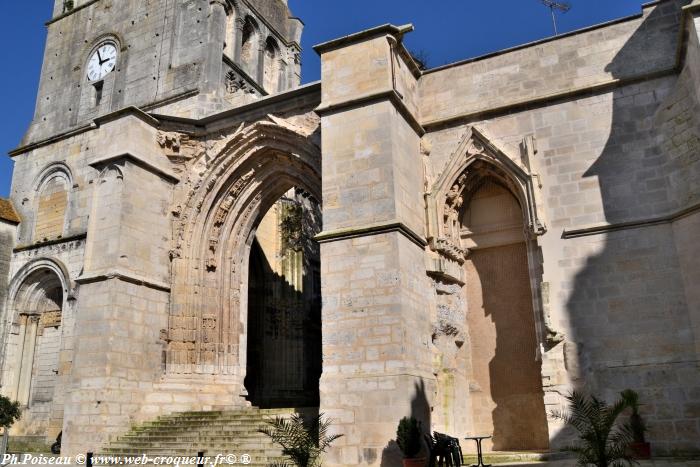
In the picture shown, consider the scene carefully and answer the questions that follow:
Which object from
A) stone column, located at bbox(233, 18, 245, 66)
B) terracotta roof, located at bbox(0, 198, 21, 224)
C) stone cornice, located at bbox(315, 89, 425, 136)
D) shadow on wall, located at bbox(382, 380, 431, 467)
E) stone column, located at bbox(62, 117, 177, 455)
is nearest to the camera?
shadow on wall, located at bbox(382, 380, 431, 467)

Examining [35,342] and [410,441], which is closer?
[410,441]

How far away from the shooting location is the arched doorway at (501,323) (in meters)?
8.73

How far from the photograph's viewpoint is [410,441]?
6.81 meters

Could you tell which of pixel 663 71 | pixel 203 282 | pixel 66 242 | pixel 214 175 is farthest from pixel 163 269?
pixel 663 71

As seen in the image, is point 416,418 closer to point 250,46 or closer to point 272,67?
point 250,46

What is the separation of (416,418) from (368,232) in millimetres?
2329

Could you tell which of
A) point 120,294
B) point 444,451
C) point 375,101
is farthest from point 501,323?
point 120,294

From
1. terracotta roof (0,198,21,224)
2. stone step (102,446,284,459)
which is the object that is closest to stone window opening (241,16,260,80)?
terracotta roof (0,198,21,224)

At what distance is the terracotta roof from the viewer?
14.9 metres

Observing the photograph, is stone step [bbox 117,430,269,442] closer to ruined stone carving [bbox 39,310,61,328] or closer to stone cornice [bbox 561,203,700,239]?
stone cornice [bbox 561,203,700,239]

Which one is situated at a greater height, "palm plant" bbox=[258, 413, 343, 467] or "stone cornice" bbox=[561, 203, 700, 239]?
"stone cornice" bbox=[561, 203, 700, 239]

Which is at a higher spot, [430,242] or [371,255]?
[430,242]

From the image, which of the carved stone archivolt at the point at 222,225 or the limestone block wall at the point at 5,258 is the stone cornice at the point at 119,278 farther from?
the limestone block wall at the point at 5,258

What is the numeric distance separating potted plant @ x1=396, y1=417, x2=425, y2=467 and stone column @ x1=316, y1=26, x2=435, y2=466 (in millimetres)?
334
